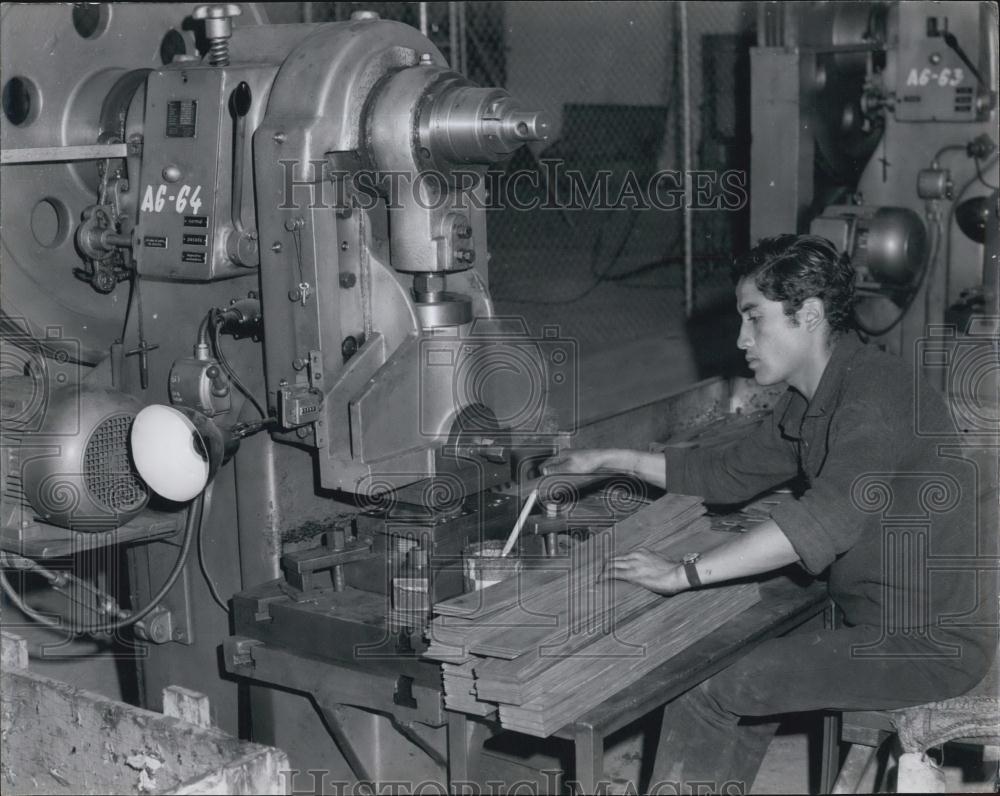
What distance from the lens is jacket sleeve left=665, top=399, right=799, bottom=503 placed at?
2.32 meters

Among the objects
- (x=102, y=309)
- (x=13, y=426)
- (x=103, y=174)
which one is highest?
(x=103, y=174)

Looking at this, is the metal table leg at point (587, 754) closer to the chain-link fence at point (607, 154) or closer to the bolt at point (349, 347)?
the bolt at point (349, 347)

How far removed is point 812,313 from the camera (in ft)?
6.95

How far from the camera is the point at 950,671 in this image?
6.74 ft

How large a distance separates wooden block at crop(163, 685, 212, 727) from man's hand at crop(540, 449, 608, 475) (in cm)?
73

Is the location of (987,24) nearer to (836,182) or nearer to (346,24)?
(836,182)

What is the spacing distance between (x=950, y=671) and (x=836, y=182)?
288 cm

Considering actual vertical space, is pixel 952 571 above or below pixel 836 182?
below

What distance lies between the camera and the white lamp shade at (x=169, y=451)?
6.46 ft

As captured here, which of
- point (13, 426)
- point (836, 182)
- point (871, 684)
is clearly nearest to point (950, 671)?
point (871, 684)

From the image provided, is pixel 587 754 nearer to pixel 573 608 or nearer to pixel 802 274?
pixel 573 608

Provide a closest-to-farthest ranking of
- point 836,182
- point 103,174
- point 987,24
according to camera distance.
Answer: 1. point 103,174
2. point 987,24
3. point 836,182

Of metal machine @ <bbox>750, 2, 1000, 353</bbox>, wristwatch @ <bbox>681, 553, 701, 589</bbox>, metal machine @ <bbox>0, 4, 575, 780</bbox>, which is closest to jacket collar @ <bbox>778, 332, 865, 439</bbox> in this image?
wristwatch @ <bbox>681, 553, 701, 589</bbox>

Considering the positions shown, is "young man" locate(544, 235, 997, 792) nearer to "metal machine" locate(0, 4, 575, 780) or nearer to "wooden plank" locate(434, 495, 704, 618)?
"wooden plank" locate(434, 495, 704, 618)
